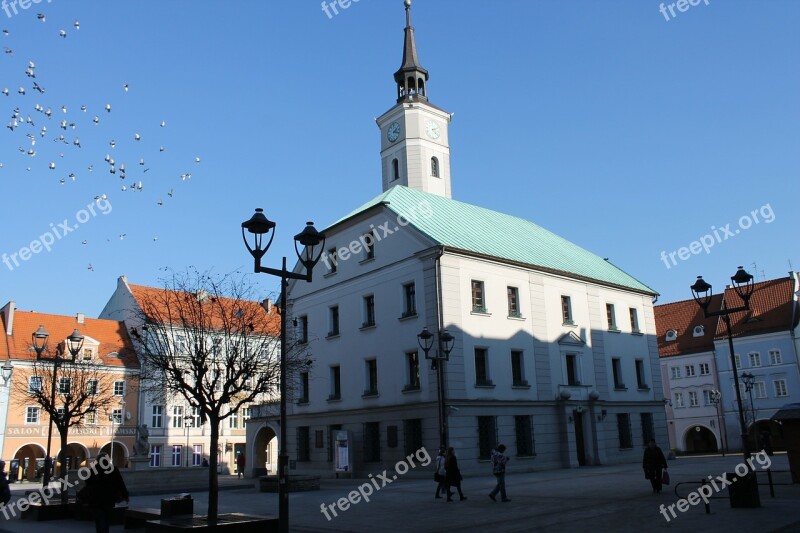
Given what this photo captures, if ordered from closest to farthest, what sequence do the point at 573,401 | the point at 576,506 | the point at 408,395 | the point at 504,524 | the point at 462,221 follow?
the point at 504,524 < the point at 576,506 < the point at 408,395 < the point at 573,401 < the point at 462,221

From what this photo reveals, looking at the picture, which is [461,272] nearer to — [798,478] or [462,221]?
[462,221]

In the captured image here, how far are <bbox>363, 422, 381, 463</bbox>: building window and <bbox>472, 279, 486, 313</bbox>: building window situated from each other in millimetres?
7724

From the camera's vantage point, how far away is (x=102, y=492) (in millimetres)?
12500

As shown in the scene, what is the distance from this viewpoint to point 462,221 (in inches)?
1577

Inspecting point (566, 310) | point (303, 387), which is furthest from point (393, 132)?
point (303, 387)

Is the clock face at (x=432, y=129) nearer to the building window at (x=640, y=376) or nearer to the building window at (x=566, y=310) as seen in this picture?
the building window at (x=566, y=310)

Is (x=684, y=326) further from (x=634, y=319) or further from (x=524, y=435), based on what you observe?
(x=524, y=435)

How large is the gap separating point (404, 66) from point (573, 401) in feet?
83.6

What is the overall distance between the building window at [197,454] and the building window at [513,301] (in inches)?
1572

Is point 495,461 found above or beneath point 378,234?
beneath

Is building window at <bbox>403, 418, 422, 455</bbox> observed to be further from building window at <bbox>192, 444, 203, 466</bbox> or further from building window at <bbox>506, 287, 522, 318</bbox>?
building window at <bbox>192, 444, 203, 466</bbox>

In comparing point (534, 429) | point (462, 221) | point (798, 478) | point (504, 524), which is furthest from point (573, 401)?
point (504, 524)

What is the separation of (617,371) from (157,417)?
41506 millimetres

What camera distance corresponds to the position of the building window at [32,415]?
2191 inches
